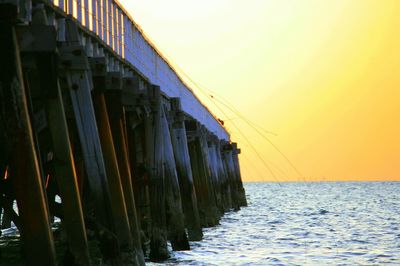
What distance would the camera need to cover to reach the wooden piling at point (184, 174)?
20.4m

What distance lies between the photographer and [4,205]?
14.9 meters

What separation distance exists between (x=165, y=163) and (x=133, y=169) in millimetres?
772

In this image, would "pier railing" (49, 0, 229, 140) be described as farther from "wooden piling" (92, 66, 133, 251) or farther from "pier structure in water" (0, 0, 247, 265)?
"wooden piling" (92, 66, 133, 251)

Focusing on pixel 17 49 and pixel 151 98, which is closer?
pixel 17 49

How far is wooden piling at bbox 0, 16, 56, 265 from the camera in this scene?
27.9 feet

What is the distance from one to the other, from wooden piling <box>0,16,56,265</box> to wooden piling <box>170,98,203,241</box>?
11.9 m

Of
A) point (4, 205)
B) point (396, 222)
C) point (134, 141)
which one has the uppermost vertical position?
point (134, 141)

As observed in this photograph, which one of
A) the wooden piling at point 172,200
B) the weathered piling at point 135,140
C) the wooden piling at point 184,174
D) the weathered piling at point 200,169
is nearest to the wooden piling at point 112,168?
the weathered piling at point 135,140

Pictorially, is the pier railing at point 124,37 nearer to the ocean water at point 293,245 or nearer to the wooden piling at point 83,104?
the wooden piling at point 83,104

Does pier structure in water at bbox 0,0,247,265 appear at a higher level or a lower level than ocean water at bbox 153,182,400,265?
higher

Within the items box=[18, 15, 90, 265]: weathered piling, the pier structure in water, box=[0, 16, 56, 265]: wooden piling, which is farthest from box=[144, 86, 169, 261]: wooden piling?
box=[0, 16, 56, 265]: wooden piling

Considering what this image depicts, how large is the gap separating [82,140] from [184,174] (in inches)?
370

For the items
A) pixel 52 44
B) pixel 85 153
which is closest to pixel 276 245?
pixel 85 153

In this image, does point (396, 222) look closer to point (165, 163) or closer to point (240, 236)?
point (240, 236)
